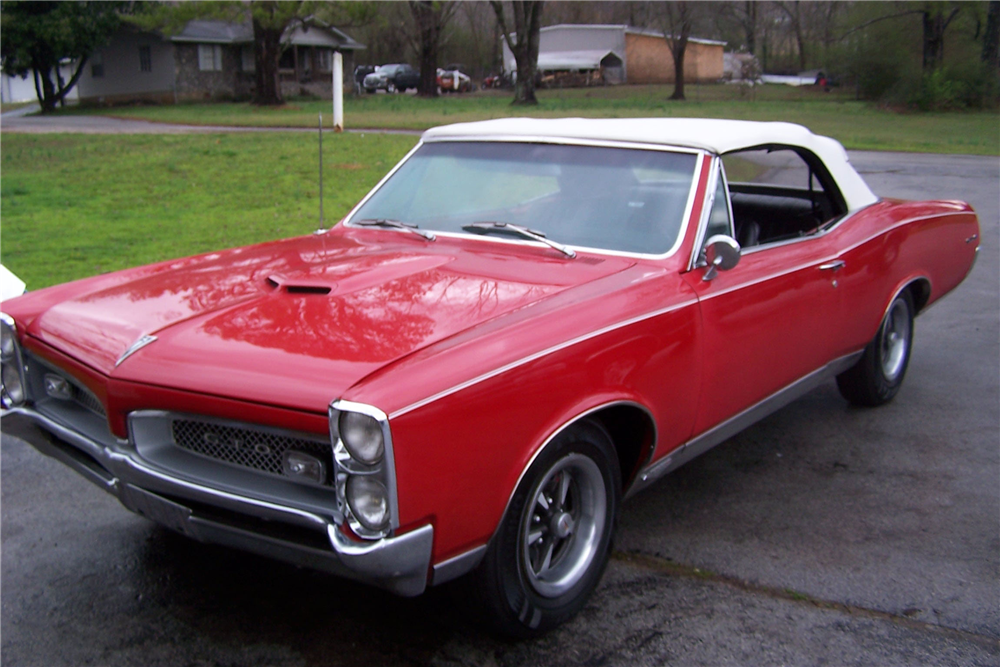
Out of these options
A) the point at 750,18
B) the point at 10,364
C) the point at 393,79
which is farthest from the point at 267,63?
the point at 10,364

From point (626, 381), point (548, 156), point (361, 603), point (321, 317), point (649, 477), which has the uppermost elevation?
point (548, 156)

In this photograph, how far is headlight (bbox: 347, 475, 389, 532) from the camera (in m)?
2.37

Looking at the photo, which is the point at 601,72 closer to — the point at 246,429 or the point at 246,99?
the point at 246,99

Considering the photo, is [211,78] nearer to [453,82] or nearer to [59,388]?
[453,82]

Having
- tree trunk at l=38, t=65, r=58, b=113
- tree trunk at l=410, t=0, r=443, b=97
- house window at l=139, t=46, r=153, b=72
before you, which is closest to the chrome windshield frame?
tree trunk at l=410, t=0, r=443, b=97

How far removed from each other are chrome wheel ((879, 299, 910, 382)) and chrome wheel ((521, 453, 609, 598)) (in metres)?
2.72

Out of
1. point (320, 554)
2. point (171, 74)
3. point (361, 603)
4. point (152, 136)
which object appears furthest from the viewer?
point (171, 74)

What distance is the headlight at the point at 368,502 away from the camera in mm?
2369

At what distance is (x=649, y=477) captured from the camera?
3.36m

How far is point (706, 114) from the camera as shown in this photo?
31094 millimetres

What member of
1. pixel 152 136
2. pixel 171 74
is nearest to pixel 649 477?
pixel 152 136

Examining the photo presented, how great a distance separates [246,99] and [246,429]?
40308 millimetres

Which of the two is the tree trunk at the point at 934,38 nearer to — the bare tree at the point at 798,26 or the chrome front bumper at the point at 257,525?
the bare tree at the point at 798,26

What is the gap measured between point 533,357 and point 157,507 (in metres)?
1.19
